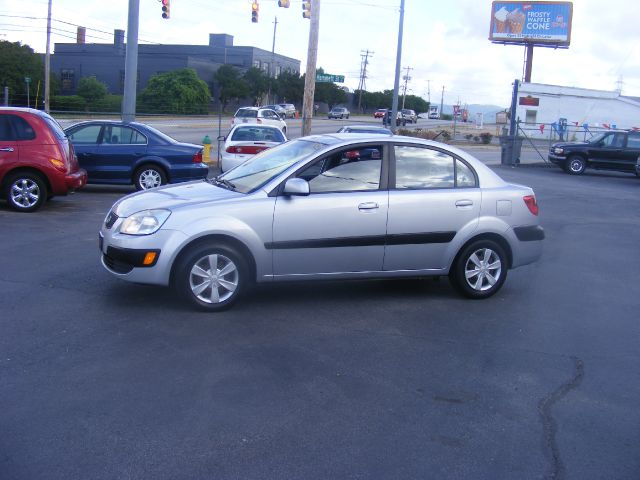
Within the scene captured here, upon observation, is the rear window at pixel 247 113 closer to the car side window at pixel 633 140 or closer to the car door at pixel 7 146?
the car side window at pixel 633 140

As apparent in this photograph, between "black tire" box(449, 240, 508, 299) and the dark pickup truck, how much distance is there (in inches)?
873

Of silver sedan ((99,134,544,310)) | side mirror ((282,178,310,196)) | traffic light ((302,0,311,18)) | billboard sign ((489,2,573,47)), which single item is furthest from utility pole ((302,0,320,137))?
billboard sign ((489,2,573,47))

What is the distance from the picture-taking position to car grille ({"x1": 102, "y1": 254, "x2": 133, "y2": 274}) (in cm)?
687

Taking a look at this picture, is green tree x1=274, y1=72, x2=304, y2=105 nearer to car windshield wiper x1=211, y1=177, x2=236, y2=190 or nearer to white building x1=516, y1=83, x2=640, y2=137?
white building x1=516, y1=83, x2=640, y2=137

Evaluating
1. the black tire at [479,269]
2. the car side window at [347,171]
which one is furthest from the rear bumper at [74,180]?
the black tire at [479,269]

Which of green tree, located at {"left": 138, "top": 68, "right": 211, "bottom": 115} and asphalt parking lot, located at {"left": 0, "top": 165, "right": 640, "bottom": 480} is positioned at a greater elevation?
green tree, located at {"left": 138, "top": 68, "right": 211, "bottom": 115}

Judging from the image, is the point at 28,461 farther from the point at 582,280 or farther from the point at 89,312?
the point at 582,280

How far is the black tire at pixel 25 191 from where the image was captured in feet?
39.4

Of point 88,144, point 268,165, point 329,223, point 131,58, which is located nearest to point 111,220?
point 268,165

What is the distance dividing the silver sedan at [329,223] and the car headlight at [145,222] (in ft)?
0.04

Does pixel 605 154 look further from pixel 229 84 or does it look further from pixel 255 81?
pixel 255 81

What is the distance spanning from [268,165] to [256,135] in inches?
443

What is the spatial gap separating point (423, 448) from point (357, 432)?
42 cm

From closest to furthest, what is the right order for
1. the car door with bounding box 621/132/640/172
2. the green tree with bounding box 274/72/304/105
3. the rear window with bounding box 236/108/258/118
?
the car door with bounding box 621/132/640/172, the rear window with bounding box 236/108/258/118, the green tree with bounding box 274/72/304/105
